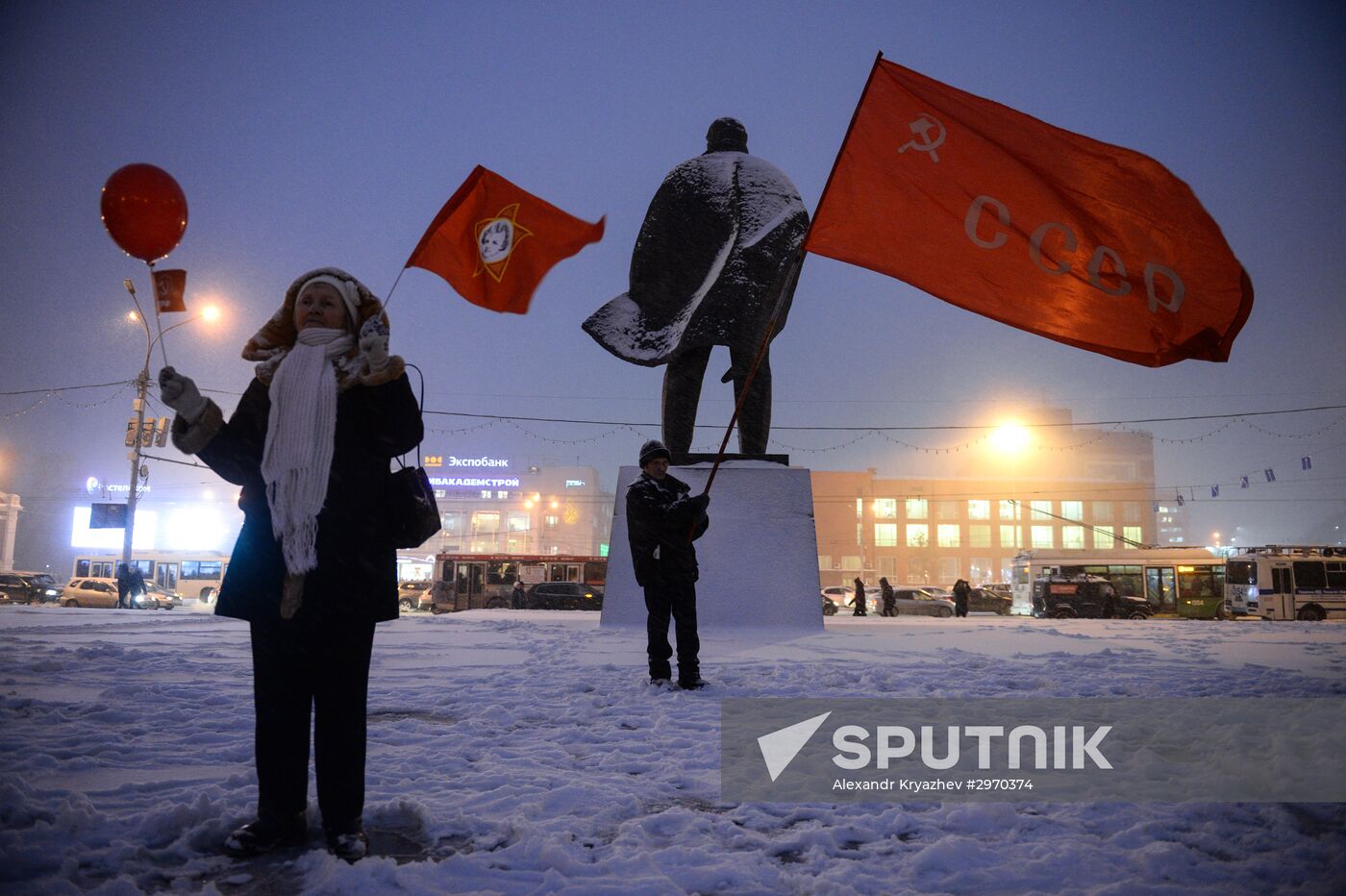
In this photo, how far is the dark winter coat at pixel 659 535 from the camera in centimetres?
514

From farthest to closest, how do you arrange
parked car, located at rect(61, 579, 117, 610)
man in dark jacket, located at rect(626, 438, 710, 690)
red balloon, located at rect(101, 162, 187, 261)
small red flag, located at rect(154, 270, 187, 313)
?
parked car, located at rect(61, 579, 117, 610)
small red flag, located at rect(154, 270, 187, 313)
man in dark jacket, located at rect(626, 438, 710, 690)
red balloon, located at rect(101, 162, 187, 261)

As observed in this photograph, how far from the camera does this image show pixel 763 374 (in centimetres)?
1046

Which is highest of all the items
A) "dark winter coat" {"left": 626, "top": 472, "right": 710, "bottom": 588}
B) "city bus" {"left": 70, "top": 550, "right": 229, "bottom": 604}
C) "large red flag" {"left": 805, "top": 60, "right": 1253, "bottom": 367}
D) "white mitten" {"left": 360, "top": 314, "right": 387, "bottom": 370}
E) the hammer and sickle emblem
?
the hammer and sickle emblem

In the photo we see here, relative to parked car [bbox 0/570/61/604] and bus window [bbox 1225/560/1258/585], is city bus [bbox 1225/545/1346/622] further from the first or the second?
parked car [bbox 0/570/61/604]

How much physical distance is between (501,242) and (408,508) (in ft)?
20.2

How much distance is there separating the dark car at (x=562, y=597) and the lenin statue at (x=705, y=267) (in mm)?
20969

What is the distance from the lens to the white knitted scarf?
2303mm

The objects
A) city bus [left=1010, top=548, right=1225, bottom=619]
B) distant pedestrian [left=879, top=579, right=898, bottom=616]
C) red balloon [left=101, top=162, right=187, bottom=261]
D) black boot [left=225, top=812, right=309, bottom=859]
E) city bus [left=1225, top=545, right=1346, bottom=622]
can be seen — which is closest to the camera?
black boot [left=225, top=812, right=309, bottom=859]

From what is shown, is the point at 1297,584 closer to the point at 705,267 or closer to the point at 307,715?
the point at 705,267

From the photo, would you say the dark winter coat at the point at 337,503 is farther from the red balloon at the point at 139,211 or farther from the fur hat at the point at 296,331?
the red balloon at the point at 139,211

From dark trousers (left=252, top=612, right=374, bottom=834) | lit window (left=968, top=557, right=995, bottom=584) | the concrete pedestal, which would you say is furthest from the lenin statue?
lit window (left=968, top=557, right=995, bottom=584)

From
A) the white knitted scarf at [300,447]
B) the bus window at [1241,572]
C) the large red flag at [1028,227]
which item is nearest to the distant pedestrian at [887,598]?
the bus window at [1241,572]

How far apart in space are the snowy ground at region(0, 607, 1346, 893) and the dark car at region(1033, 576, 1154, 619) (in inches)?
1053

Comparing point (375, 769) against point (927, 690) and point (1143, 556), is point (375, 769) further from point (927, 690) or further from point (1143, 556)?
point (1143, 556)
